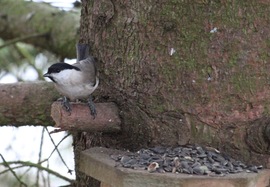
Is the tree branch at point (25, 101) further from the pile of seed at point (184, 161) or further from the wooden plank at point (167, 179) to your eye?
the wooden plank at point (167, 179)

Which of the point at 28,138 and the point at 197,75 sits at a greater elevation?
the point at 197,75

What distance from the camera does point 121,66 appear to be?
2.27 m

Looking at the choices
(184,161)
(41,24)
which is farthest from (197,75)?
(41,24)

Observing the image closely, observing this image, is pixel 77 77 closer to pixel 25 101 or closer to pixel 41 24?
pixel 25 101

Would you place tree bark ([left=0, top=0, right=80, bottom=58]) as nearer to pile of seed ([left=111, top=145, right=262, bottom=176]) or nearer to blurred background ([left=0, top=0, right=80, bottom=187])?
blurred background ([left=0, top=0, right=80, bottom=187])

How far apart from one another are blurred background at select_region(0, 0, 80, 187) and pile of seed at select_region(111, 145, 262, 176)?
3.13ft

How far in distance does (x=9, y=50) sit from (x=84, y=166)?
1636 mm

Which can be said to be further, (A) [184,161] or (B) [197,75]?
(B) [197,75]

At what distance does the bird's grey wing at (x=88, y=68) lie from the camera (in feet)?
7.55

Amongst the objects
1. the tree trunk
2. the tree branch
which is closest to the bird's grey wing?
the tree trunk

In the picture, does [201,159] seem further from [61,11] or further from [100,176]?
[61,11]

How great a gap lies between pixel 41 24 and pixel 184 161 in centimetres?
175

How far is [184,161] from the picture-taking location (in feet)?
6.42

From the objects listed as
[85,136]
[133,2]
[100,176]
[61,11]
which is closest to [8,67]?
[61,11]
